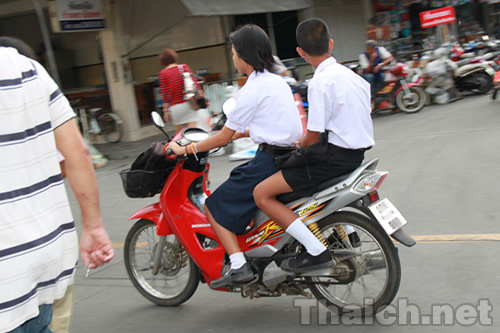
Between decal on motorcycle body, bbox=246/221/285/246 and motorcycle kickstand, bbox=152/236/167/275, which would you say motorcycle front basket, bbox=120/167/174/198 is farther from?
decal on motorcycle body, bbox=246/221/285/246

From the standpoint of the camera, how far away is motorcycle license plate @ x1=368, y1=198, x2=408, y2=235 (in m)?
3.25

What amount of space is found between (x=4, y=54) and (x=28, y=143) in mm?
315

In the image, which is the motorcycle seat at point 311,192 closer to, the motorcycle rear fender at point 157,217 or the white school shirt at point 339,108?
the white school shirt at point 339,108

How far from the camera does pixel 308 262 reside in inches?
134

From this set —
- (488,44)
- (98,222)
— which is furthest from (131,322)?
(488,44)

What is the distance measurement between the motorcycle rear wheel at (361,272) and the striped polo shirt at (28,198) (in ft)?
5.93

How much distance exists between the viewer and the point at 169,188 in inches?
155

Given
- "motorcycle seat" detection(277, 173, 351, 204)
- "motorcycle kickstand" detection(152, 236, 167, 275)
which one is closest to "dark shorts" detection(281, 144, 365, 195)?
"motorcycle seat" detection(277, 173, 351, 204)

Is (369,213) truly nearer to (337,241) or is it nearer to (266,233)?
(337,241)

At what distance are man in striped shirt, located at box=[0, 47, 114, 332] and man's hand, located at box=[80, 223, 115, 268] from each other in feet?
0.32

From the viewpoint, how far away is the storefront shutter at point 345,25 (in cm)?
1783

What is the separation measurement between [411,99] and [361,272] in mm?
9374

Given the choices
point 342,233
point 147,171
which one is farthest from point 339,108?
point 147,171

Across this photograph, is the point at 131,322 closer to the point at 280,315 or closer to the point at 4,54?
the point at 280,315
